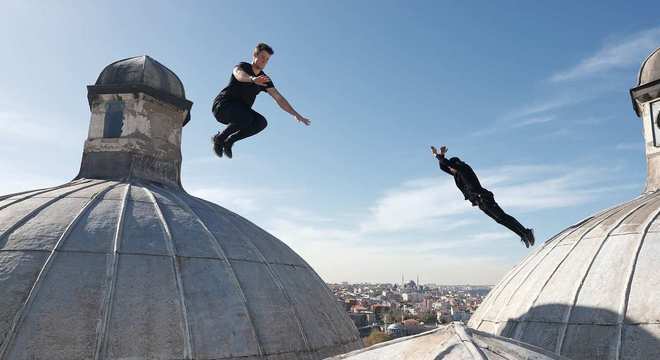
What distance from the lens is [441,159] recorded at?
496 inches

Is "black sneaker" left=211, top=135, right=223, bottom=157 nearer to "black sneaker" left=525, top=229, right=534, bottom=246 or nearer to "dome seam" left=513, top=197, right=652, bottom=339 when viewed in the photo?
"dome seam" left=513, top=197, right=652, bottom=339

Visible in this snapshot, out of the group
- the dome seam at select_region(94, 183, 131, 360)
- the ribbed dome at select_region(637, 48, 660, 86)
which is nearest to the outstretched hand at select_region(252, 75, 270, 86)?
the dome seam at select_region(94, 183, 131, 360)

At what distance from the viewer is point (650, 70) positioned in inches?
742

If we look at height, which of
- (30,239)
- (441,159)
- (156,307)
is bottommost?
(156,307)

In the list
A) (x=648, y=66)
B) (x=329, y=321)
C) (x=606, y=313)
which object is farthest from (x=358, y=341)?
(x=648, y=66)

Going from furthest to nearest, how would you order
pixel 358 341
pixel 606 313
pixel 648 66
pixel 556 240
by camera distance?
1. pixel 648 66
2. pixel 556 240
3. pixel 358 341
4. pixel 606 313

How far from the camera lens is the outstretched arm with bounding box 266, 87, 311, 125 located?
29.6ft

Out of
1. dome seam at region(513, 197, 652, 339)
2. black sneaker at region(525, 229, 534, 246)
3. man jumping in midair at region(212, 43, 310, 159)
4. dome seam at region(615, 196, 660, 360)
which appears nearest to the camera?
man jumping in midair at region(212, 43, 310, 159)

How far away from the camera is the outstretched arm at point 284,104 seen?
9008 mm

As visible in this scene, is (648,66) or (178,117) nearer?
(178,117)

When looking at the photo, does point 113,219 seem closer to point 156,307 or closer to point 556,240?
point 156,307

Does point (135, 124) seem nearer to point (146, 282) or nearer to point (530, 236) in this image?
point (146, 282)

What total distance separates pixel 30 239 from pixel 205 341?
4.11 m

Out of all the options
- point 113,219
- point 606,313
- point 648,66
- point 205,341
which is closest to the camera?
point 205,341
